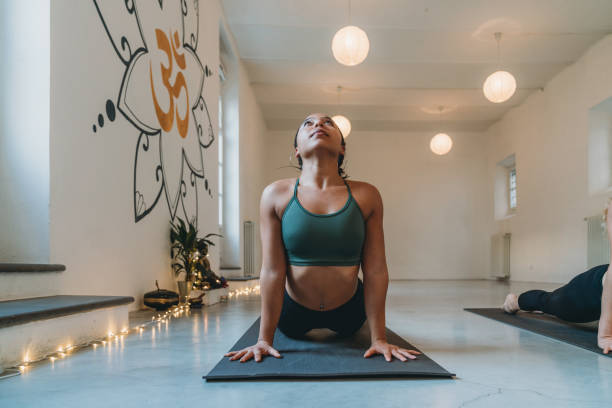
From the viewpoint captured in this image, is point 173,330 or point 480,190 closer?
point 173,330

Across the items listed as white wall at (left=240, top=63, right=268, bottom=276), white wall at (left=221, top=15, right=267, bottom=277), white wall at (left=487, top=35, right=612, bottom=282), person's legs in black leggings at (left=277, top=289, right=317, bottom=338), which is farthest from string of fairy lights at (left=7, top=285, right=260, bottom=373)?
white wall at (left=487, top=35, right=612, bottom=282)

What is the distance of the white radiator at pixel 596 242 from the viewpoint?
6324 mm

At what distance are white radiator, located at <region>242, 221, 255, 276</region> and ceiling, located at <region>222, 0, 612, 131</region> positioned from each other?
250 centimetres

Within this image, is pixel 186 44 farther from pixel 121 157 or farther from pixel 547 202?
pixel 547 202

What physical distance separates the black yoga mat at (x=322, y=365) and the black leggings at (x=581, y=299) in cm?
99

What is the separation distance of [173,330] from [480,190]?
33.3 feet

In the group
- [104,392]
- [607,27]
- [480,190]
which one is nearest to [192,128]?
[104,392]

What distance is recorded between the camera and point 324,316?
1922 mm

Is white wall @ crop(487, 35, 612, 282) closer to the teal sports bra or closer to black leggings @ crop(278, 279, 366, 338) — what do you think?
black leggings @ crop(278, 279, 366, 338)

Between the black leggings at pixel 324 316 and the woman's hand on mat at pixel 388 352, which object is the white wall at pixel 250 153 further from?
the woman's hand on mat at pixel 388 352

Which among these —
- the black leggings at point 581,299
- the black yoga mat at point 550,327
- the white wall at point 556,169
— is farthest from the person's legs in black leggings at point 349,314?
the white wall at point 556,169

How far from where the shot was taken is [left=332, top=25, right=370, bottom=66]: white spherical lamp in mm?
4660

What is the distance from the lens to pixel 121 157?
2.96 m

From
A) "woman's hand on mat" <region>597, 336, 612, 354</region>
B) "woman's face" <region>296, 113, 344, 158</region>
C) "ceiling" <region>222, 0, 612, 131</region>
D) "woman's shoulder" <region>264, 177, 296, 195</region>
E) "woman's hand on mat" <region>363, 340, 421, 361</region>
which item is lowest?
"woman's hand on mat" <region>597, 336, 612, 354</region>
